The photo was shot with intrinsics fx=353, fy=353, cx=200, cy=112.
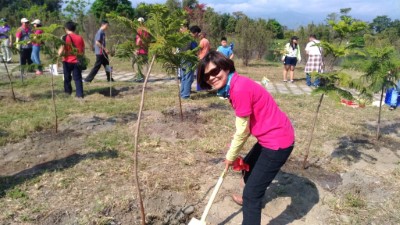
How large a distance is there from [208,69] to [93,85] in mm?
7200

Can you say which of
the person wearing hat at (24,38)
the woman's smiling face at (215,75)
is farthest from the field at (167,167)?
the person wearing hat at (24,38)

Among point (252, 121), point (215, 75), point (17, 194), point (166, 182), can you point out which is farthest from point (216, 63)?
point (17, 194)

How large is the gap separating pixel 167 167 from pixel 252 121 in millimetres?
1929

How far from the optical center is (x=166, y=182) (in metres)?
3.95

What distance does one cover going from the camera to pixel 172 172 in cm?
423

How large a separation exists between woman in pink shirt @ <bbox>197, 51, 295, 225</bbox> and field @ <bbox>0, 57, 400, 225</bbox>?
31.2 inches

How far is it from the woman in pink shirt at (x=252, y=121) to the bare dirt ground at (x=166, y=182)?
2.61 ft

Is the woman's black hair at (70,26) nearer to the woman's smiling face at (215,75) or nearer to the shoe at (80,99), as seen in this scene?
the shoe at (80,99)

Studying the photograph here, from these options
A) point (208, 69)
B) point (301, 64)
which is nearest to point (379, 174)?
point (208, 69)

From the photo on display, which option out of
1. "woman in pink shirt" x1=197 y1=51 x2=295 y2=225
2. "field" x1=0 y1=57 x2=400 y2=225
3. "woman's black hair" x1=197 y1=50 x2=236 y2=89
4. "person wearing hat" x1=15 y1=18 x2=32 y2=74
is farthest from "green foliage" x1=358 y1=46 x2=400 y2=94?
"person wearing hat" x1=15 y1=18 x2=32 y2=74

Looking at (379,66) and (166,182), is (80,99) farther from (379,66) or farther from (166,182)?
(379,66)

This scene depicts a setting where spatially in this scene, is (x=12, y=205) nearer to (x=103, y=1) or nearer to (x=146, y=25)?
(x=146, y=25)

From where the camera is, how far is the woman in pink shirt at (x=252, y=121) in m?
2.54

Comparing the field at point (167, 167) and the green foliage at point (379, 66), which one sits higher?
the green foliage at point (379, 66)
